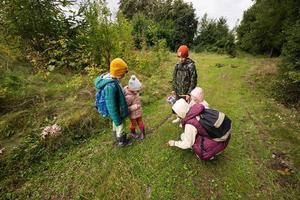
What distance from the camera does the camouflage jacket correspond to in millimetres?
3912

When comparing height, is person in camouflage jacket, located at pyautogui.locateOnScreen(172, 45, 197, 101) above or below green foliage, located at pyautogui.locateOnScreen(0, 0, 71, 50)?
below

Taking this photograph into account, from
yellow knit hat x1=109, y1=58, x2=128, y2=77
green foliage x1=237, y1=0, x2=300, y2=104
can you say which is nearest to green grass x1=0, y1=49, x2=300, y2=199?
green foliage x1=237, y1=0, x2=300, y2=104

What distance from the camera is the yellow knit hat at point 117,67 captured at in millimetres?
2963

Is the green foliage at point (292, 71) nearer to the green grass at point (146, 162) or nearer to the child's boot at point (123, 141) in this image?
the green grass at point (146, 162)

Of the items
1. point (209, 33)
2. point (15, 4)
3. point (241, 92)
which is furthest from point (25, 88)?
point (209, 33)

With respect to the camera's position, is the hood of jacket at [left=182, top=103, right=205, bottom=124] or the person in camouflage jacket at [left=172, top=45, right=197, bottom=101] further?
the person in camouflage jacket at [left=172, top=45, right=197, bottom=101]

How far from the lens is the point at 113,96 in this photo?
298 cm

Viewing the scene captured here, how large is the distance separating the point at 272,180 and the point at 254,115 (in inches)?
102

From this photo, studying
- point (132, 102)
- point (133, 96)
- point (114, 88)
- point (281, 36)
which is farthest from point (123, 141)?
point (281, 36)

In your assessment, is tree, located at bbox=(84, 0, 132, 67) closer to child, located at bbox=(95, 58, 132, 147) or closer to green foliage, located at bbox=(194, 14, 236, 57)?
child, located at bbox=(95, 58, 132, 147)

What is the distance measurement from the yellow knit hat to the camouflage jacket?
4.84 ft

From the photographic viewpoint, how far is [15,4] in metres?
5.65

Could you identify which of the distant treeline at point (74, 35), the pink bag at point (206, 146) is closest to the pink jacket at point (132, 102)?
→ the pink bag at point (206, 146)

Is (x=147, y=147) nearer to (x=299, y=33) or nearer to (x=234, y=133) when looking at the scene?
(x=234, y=133)
